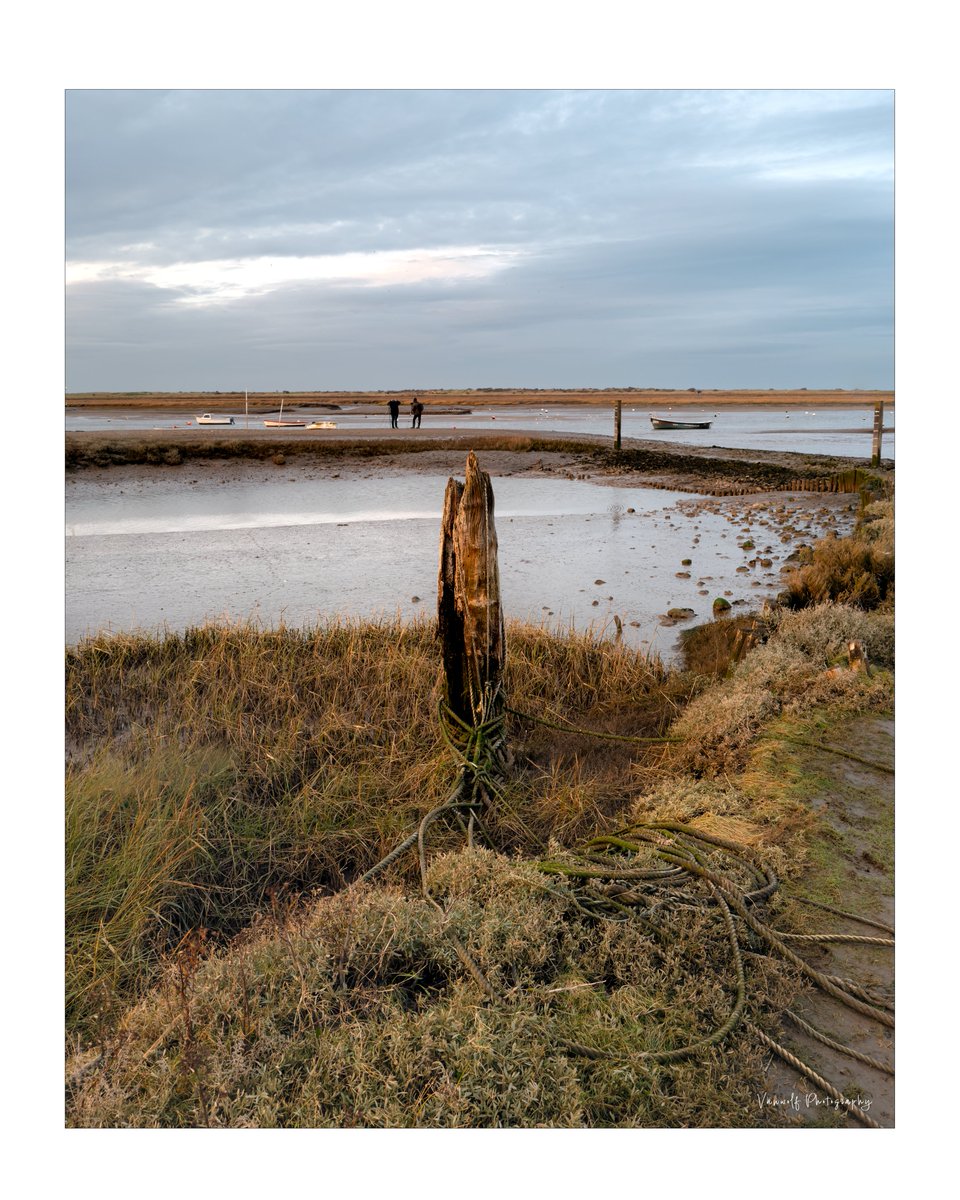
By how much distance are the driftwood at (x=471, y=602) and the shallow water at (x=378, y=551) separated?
7.91 feet

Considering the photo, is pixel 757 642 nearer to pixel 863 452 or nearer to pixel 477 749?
pixel 477 749

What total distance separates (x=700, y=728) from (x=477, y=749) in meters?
1.46

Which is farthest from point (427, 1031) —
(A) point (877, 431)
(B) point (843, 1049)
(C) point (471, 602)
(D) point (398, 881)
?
(A) point (877, 431)

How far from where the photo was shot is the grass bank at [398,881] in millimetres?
2611

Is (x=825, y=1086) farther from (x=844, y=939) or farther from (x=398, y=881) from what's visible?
(x=398, y=881)

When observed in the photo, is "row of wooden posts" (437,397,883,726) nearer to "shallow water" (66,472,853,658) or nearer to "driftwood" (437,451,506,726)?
"driftwood" (437,451,506,726)

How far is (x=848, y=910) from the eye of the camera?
11.7ft

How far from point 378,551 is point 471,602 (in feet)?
20.8

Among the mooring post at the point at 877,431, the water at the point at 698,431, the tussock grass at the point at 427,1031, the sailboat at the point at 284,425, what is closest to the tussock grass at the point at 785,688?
the tussock grass at the point at 427,1031

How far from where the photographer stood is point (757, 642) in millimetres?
6910

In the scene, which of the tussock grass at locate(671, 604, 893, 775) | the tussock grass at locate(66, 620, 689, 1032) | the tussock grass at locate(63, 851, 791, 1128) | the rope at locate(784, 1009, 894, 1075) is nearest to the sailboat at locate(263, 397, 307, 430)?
the tussock grass at locate(66, 620, 689, 1032)

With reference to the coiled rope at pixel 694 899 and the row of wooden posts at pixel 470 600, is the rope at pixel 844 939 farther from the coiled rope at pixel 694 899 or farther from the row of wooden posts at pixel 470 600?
the row of wooden posts at pixel 470 600
